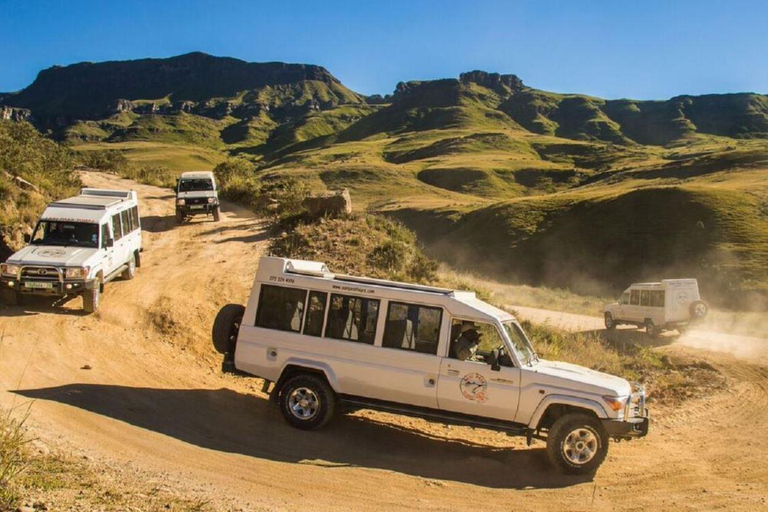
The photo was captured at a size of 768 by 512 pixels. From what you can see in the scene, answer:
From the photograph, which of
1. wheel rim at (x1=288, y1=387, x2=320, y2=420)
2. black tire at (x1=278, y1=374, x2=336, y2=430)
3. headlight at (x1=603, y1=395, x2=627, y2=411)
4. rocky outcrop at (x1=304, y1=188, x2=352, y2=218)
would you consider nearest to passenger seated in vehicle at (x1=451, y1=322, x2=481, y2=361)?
headlight at (x1=603, y1=395, x2=627, y2=411)

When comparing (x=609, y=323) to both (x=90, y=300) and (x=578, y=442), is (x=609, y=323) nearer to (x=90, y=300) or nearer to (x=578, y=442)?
(x=578, y=442)

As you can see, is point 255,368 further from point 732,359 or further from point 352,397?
point 732,359

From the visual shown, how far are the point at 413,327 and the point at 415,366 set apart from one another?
0.52 metres

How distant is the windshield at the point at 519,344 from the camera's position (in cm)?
787

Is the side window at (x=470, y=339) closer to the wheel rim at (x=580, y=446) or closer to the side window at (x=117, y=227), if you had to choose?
the wheel rim at (x=580, y=446)

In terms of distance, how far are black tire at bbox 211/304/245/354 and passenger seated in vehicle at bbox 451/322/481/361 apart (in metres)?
3.31

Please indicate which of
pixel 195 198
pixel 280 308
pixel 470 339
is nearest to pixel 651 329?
pixel 470 339

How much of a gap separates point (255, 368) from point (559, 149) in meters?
135

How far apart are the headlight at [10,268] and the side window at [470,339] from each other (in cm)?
935

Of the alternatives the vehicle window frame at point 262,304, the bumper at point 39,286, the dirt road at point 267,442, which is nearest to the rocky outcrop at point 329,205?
the dirt road at point 267,442

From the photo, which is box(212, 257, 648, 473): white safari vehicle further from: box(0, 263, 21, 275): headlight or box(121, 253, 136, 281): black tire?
box(121, 253, 136, 281): black tire

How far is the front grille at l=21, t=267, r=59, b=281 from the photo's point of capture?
12.0 m

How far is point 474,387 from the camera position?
7766mm

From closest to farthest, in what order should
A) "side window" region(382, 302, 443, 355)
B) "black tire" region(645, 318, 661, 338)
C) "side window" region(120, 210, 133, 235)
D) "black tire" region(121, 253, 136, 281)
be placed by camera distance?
1. "side window" region(382, 302, 443, 355)
2. "side window" region(120, 210, 133, 235)
3. "black tire" region(121, 253, 136, 281)
4. "black tire" region(645, 318, 661, 338)
